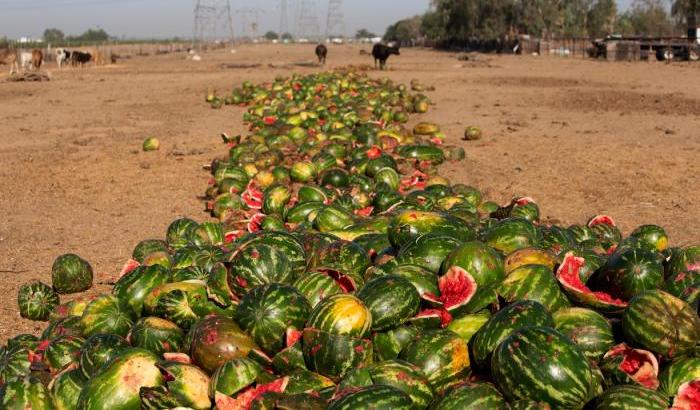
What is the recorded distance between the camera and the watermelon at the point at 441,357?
351 centimetres

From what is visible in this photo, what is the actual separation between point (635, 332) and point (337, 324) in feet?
5.33

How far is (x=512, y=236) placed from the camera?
5074 millimetres

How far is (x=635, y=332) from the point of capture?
3.48 m

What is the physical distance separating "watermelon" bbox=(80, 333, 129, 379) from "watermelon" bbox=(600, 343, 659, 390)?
9.36ft

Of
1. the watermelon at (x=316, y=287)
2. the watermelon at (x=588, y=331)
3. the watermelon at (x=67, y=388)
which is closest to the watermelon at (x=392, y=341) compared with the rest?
the watermelon at (x=316, y=287)

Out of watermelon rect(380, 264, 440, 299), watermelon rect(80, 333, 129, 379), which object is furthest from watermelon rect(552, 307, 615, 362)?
watermelon rect(80, 333, 129, 379)

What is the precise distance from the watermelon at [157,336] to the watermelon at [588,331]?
2393 millimetres

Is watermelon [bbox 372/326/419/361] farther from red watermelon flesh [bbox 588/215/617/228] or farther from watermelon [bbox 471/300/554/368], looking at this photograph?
red watermelon flesh [bbox 588/215/617/228]

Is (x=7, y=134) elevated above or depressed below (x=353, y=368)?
above

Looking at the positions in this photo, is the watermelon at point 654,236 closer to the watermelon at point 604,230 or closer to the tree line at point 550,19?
the watermelon at point 604,230

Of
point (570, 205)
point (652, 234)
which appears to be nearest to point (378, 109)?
point (570, 205)

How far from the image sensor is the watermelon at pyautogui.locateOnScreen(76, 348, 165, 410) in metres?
3.60

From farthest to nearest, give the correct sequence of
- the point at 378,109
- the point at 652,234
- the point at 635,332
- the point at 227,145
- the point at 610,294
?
the point at 378,109, the point at 227,145, the point at 652,234, the point at 610,294, the point at 635,332

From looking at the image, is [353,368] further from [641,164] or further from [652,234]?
[641,164]
